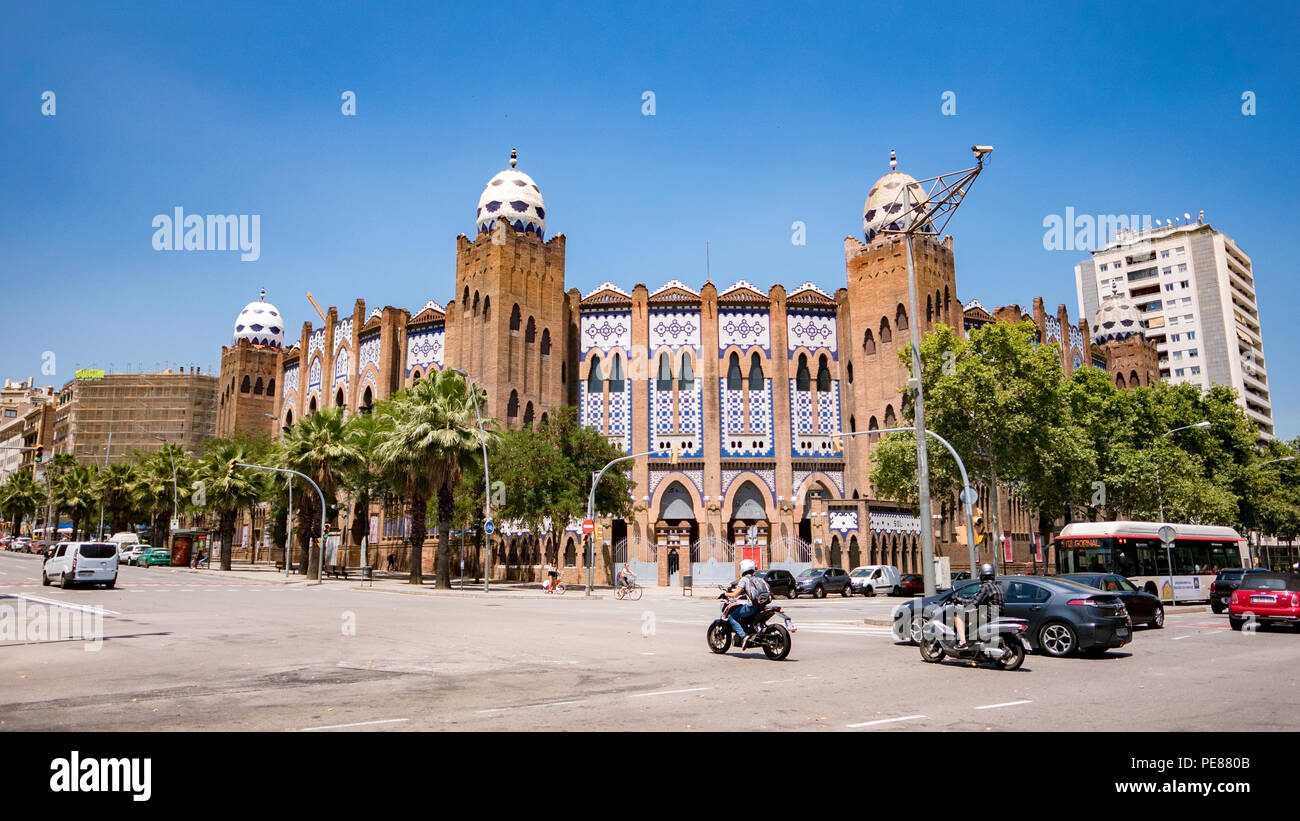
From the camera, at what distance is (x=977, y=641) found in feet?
38.4

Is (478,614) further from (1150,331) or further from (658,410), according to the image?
(1150,331)

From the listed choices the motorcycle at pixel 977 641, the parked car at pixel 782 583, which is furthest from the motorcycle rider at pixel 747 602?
the parked car at pixel 782 583

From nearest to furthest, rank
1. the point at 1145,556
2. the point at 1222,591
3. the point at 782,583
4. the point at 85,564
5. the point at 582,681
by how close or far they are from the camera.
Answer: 1. the point at 582,681
2. the point at 1222,591
3. the point at 1145,556
4. the point at 85,564
5. the point at 782,583

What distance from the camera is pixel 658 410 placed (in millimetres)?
52000

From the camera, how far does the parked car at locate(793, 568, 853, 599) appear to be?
36750mm

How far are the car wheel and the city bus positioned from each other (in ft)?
47.2

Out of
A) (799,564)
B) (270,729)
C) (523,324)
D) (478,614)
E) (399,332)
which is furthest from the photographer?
(399,332)

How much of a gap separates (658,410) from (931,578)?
33696mm

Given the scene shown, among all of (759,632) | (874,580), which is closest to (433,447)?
(874,580)

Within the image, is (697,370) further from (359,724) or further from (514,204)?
(359,724)

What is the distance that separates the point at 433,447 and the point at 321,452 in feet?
36.3

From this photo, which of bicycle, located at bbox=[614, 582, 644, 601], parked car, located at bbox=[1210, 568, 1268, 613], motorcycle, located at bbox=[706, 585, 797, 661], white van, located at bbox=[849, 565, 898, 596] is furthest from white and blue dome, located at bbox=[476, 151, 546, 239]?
motorcycle, located at bbox=[706, 585, 797, 661]

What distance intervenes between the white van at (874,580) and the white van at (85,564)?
28.8m
